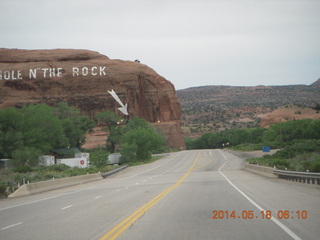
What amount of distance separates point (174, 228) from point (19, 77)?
109884 mm

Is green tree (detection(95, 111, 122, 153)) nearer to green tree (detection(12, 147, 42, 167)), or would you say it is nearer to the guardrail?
green tree (detection(12, 147, 42, 167))

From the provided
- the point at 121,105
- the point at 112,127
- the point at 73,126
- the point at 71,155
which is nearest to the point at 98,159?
the point at 71,155

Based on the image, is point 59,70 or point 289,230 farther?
point 59,70

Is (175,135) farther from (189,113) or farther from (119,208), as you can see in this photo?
(119,208)

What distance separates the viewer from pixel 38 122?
71375 mm

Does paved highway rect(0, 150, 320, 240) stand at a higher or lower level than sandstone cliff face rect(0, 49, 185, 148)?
lower

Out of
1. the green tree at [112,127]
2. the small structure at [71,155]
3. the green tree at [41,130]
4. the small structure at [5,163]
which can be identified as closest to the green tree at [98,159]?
the small structure at [71,155]

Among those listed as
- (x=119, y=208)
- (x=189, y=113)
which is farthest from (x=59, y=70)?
(x=119, y=208)

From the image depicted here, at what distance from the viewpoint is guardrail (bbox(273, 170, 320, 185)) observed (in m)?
21.3

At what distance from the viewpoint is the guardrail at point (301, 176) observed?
69.9ft
